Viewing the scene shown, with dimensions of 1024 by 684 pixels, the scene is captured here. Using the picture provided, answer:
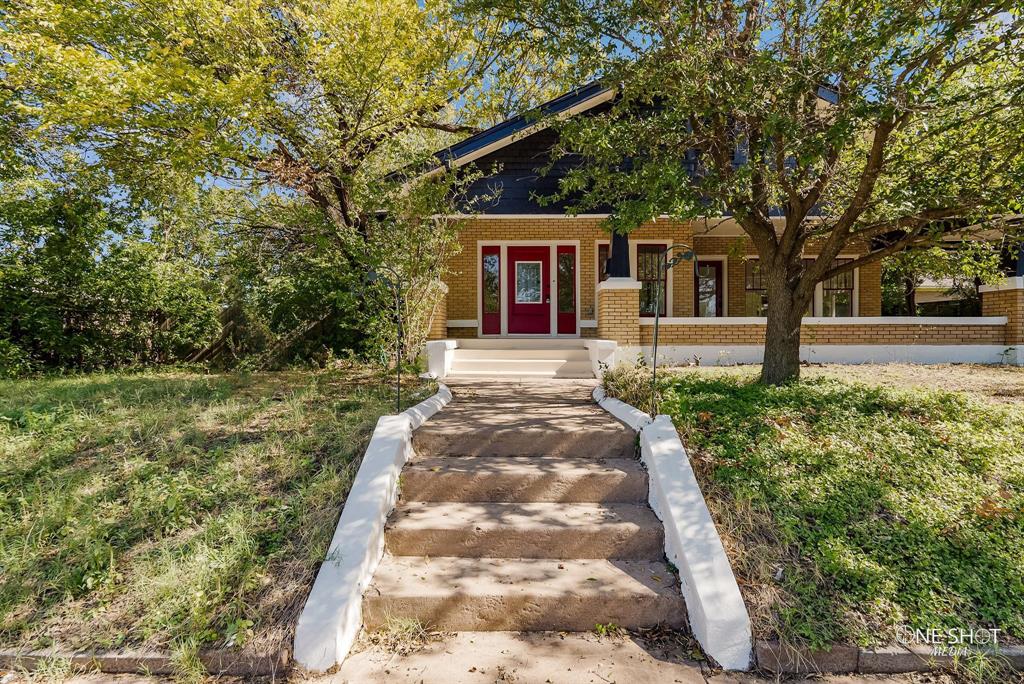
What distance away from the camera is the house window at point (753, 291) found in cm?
1336

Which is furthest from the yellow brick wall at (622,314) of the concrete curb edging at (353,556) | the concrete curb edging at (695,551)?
the concrete curb edging at (353,556)

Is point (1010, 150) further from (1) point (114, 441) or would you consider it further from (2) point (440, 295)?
(1) point (114, 441)

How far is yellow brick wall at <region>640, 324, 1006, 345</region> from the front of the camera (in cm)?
985

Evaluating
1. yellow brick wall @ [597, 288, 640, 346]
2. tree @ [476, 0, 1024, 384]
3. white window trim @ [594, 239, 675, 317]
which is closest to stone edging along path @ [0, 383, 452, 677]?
tree @ [476, 0, 1024, 384]

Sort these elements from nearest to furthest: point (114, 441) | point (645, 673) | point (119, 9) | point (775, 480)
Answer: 1. point (645, 673)
2. point (775, 480)
3. point (114, 441)
4. point (119, 9)

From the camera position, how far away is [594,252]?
38.7 feet

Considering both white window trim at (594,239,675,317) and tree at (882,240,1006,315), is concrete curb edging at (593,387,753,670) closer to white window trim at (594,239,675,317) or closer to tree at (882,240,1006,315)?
tree at (882,240,1006,315)

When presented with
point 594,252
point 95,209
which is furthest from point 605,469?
point 95,209

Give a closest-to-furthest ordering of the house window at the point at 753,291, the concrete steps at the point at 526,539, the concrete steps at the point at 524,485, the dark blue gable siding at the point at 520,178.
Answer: the concrete steps at the point at 526,539, the concrete steps at the point at 524,485, the dark blue gable siding at the point at 520,178, the house window at the point at 753,291

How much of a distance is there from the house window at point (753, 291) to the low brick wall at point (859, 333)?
3.50 meters

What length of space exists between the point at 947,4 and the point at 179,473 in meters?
7.54

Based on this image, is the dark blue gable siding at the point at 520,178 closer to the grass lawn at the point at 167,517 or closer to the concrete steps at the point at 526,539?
the grass lawn at the point at 167,517

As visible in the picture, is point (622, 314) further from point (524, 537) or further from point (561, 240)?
point (524, 537)

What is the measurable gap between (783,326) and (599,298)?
3965 millimetres
